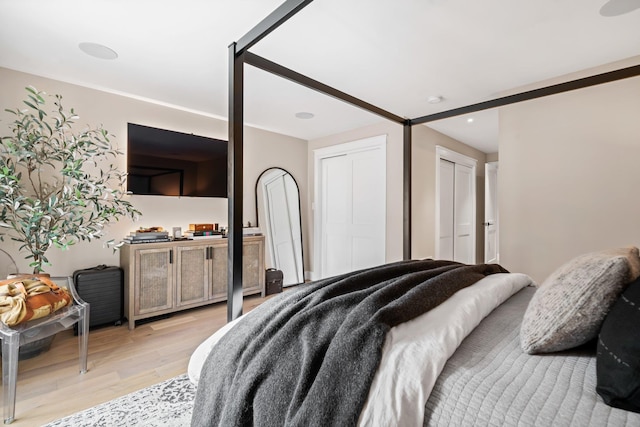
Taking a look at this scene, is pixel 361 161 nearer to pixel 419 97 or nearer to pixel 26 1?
pixel 419 97

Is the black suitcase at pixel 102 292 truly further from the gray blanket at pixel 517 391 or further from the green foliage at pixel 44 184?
the gray blanket at pixel 517 391

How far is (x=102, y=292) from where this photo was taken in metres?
2.73

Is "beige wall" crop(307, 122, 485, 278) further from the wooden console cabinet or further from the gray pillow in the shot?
the gray pillow

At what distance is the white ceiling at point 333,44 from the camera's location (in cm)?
178

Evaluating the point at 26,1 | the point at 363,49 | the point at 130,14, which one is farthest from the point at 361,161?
the point at 26,1

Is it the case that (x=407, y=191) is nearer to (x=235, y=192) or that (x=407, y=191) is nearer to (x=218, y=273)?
(x=235, y=192)

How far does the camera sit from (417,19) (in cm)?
185

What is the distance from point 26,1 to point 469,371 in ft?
9.08

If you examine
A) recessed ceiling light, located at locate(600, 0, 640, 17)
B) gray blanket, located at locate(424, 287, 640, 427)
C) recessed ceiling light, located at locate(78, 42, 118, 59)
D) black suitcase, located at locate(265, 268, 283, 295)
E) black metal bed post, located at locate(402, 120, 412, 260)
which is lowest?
black suitcase, located at locate(265, 268, 283, 295)

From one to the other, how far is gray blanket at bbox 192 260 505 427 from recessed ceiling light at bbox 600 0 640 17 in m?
1.97

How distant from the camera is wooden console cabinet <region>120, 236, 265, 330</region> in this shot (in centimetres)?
279

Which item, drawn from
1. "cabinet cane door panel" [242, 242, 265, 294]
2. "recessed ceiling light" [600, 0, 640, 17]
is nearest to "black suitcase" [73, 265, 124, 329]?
"cabinet cane door panel" [242, 242, 265, 294]

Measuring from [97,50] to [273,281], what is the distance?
2852 mm

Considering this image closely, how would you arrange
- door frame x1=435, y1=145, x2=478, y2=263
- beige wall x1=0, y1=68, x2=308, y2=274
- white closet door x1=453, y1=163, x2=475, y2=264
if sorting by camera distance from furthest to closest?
white closet door x1=453, y1=163, x2=475, y2=264 → door frame x1=435, y1=145, x2=478, y2=263 → beige wall x1=0, y1=68, x2=308, y2=274
